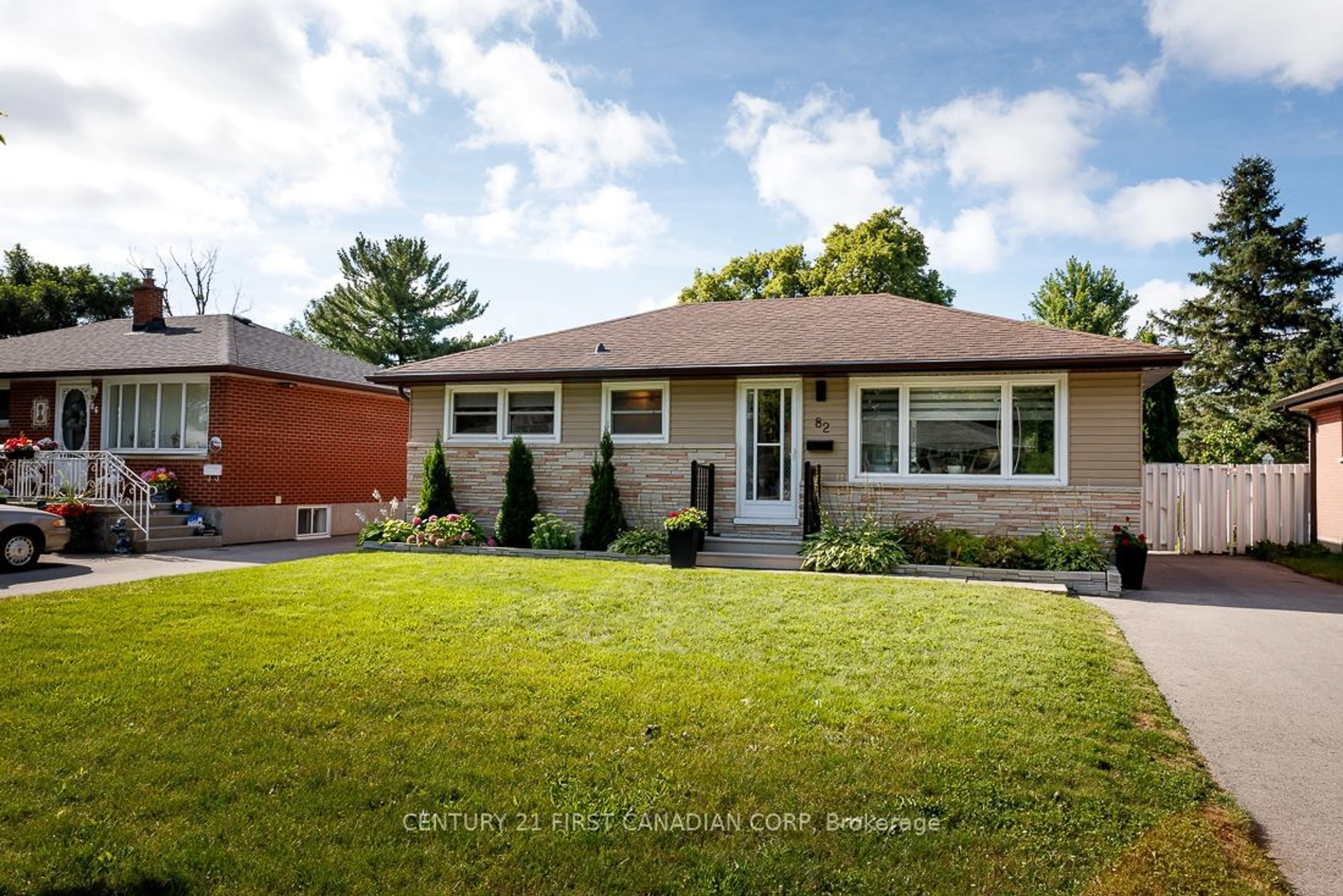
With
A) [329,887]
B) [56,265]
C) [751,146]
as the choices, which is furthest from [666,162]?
[56,265]

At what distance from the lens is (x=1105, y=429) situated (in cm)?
1003

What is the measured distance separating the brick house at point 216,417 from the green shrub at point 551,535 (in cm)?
511

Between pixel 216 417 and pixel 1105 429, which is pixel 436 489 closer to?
pixel 216 417

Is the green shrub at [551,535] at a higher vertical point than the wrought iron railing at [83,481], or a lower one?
lower

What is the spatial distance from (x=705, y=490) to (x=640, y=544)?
4.56 ft

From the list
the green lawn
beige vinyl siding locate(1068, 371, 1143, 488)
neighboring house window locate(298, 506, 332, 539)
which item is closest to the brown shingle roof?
beige vinyl siding locate(1068, 371, 1143, 488)

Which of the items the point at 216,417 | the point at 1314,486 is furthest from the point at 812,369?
the point at 216,417

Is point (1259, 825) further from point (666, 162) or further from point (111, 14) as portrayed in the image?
point (666, 162)

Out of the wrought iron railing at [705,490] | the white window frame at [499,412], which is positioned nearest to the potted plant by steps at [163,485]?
the white window frame at [499,412]

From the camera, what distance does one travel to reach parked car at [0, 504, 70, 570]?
968cm

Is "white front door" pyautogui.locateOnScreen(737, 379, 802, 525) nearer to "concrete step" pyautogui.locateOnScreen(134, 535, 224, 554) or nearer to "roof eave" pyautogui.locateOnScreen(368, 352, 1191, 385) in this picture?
"roof eave" pyautogui.locateOnScreen(368, 352, 1191, 385)

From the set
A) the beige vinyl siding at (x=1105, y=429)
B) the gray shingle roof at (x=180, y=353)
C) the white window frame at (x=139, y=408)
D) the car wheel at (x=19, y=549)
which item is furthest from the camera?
the gray shingle roof at (x=180, y=353)

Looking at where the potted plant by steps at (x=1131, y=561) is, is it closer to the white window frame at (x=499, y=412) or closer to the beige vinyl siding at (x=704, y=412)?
the beige vinyl siding at (x=704, y=412)

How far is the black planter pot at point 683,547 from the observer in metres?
10.0
